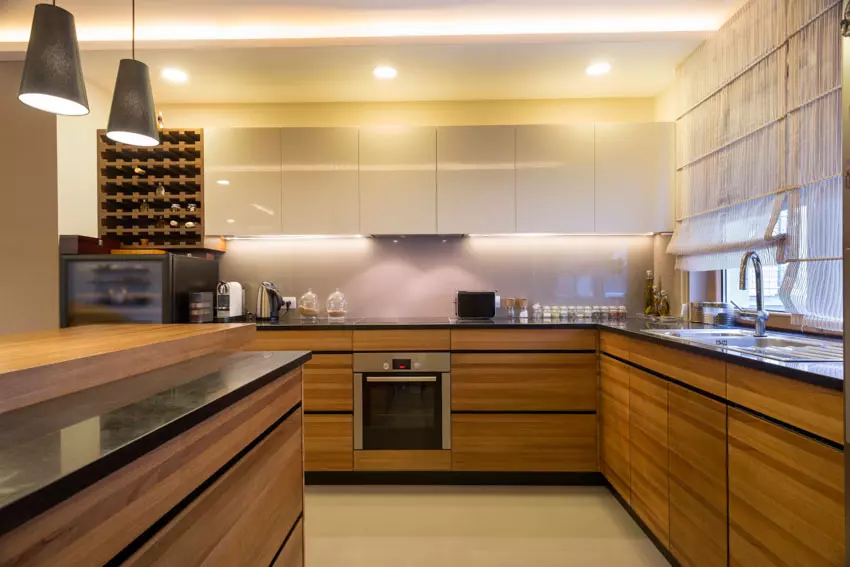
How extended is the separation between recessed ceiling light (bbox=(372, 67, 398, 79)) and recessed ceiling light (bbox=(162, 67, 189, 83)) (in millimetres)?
1214

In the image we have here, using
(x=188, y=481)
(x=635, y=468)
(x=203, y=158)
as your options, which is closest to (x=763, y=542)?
(x=635, y=468)

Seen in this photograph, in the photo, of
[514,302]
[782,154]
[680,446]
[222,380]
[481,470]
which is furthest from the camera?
[514,302]

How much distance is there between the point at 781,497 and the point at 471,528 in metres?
1.41

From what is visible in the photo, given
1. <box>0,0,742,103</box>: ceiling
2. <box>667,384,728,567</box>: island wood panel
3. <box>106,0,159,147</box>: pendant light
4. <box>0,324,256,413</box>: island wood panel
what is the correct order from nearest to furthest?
<box>0,324,256,413</box>: island wood panel < <box>667,384,728,567</box>: island wood panel < <box>106,0,159,147</box>: pendant light < <box>0,0,742,103</box>: ceiling

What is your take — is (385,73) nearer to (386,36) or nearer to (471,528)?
(386,36)

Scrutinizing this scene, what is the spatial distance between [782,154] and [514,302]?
1742 millimetres

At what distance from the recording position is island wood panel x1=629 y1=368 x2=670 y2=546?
6.31ft

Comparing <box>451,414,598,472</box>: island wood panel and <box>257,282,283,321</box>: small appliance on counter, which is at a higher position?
<box>257,282,283,321</box>: small appliance on counter

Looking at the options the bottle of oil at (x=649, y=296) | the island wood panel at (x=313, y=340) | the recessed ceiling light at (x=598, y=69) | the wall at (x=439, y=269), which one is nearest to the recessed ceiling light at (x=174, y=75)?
the wall at (x=439, y=269)

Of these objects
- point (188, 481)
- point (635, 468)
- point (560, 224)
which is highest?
point (560, 224)

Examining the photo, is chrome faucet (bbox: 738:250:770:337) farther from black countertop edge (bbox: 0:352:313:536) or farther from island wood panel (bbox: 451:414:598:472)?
black countertop edge (bbox: 0:352:313:536)

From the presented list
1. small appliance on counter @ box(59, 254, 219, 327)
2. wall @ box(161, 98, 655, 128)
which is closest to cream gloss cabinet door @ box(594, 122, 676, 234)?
wall @ box(161, 98, 655, 128)

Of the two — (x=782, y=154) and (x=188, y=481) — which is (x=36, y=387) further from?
(x=782, y=154)

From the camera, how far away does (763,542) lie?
1.32 metres
